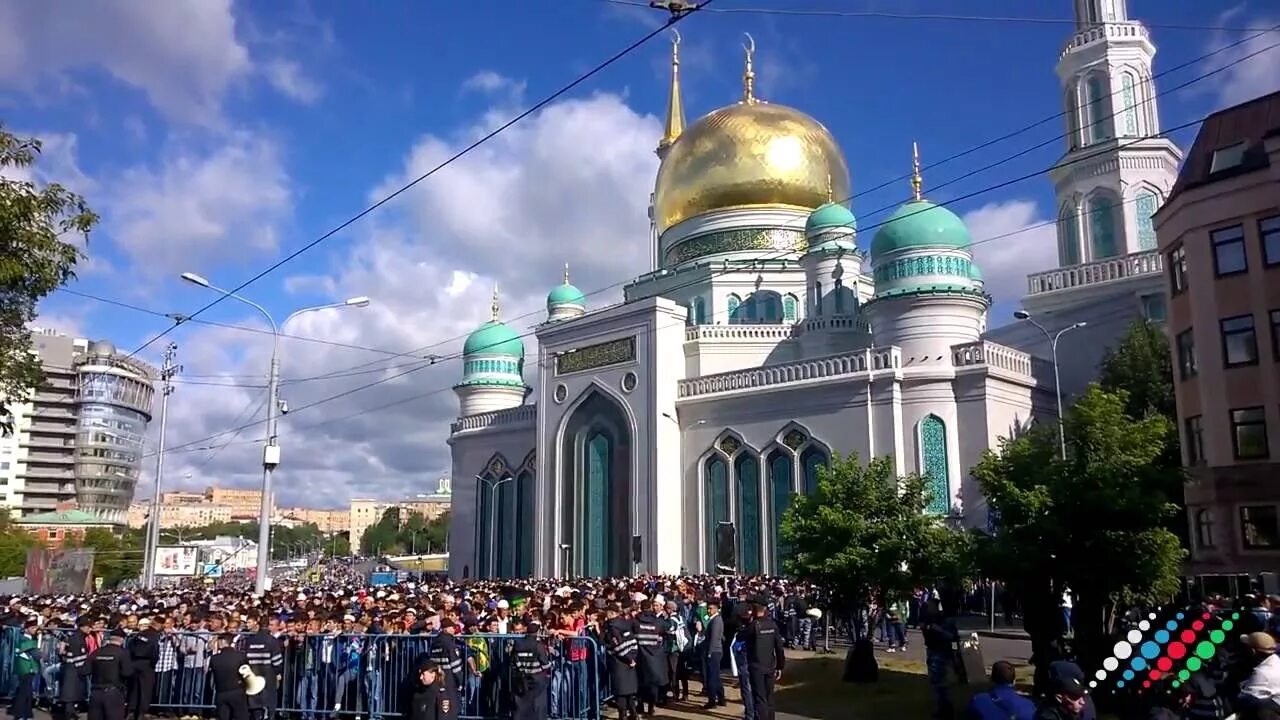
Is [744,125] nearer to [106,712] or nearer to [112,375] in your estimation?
[106,712]

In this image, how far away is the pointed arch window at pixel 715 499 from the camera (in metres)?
27.5

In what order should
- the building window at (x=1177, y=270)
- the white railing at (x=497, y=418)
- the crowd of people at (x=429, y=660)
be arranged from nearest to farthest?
the crowd of people at (x=429, y=660) < the building window at (x=1177, y=270) < the white railing at (x=497, y=418)

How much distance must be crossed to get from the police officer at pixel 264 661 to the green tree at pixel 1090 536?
7.36 metres

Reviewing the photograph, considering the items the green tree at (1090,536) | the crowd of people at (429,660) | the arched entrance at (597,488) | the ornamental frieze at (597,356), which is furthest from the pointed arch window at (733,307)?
the green tree at (1090,536)

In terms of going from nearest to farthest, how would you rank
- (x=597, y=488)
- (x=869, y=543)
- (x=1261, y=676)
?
1. (x=1261, y=676)
2. (x=869, y=543)
3. (x=597, y=488)

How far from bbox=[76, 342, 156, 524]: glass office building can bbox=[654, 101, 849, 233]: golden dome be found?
6116 centimetres

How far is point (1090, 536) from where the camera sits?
10273 mm

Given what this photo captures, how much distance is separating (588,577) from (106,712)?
20633 millimetres

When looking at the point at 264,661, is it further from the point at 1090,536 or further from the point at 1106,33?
the point at 1106,33

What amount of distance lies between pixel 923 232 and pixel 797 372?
192 inches

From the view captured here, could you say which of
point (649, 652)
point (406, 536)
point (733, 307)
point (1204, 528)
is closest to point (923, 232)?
point (733, 307)

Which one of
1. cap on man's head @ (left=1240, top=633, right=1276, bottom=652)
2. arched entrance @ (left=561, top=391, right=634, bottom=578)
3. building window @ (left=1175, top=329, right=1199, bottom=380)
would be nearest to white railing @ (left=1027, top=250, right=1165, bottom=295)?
building window @ (left=1175, top=329, right=1199, bottom=380)

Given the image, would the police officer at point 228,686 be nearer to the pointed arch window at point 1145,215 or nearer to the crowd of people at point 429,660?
the crowd of people at point 429,660

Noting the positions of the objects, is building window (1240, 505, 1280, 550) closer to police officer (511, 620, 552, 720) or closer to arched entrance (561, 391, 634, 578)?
police officer (511, 620, 552, 720)
